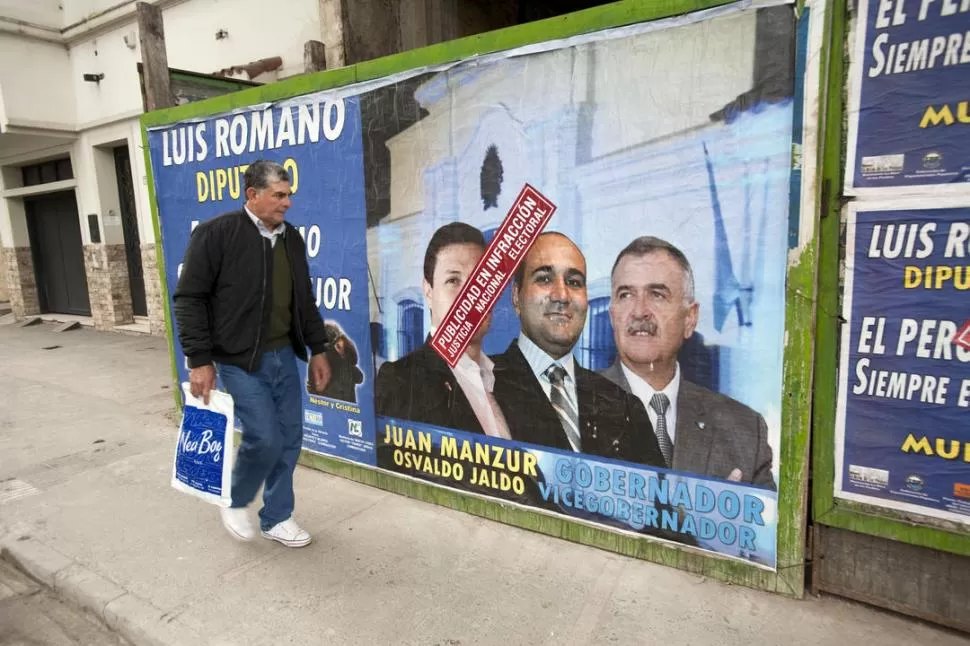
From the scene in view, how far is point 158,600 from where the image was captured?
2.91m

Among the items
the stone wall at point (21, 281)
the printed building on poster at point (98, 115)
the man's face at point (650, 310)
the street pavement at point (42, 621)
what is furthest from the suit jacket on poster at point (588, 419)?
the stone wall at point (21, 281)

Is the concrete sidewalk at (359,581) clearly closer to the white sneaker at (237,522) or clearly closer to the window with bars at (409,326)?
the white sneaker at (237,522)

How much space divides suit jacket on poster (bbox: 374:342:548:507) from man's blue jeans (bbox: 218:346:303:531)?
0.63 meters

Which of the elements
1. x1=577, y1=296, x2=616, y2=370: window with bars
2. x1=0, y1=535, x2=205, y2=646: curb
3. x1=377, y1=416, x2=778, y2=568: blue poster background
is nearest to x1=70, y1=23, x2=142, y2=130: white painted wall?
x1=0, y1=535, x2=205, y2=646: curb

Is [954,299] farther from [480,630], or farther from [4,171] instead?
[4,171]

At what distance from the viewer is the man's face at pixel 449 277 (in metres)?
3.35

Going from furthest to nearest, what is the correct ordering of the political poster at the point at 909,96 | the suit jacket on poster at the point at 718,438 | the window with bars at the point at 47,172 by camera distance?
the window with bars at the point at 47,172 → the suit jacket on poster at the point at 718,438 → the political poster at the point at 909,96

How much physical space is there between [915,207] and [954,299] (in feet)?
1.20

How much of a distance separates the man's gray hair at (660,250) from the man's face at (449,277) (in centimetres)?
84

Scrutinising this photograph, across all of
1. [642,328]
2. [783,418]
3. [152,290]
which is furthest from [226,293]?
[152,290]

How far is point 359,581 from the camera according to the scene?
2.99 meters

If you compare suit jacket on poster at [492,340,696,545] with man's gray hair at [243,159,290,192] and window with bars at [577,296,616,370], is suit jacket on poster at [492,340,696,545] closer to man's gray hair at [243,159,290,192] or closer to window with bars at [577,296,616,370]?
window with bars at [577,296,616,370]

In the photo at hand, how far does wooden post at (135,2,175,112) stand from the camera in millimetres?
4887

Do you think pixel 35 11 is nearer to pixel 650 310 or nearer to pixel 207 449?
pixel 207 449
